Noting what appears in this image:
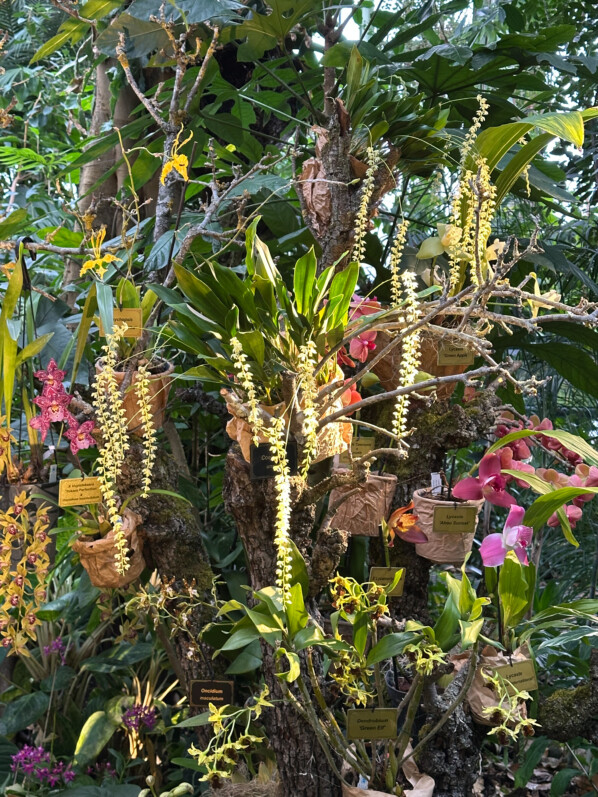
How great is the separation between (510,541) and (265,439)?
1.46ft

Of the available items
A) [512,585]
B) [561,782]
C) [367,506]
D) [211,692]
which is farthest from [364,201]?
[561,782]

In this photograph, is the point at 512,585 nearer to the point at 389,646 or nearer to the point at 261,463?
the point at 389,646

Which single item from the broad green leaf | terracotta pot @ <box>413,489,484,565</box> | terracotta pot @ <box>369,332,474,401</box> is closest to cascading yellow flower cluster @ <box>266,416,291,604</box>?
terracotta pot @ <box>413,489,484,565</box>

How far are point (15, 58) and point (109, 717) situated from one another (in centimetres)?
325

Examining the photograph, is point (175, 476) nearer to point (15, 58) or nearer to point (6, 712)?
point (6, 712)

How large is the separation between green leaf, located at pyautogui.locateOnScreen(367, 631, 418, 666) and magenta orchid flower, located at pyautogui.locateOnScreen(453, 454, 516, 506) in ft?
1.15

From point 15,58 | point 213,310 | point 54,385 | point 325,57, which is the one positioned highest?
point 15,58

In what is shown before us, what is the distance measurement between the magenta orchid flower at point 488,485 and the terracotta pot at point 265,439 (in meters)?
0.25

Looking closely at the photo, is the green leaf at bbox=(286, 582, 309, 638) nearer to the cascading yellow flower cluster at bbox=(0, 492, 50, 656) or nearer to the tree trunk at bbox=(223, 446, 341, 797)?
the tree trunk at bbox=(223, 446, 341, 797)

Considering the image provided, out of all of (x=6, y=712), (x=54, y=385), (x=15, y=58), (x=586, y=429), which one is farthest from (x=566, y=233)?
(x=15, y=58)

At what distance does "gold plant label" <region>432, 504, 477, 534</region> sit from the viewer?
1469 millimetres

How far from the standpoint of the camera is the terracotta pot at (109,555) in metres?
1.43

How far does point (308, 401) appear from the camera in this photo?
119cm

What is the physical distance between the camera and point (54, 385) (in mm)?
1371
